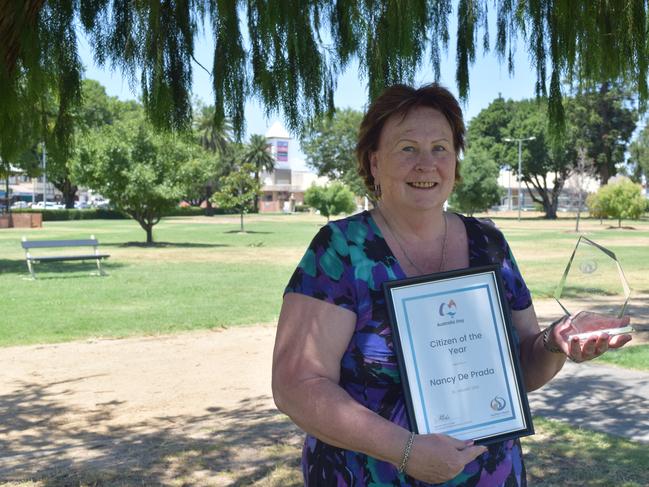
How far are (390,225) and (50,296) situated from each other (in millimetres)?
14193

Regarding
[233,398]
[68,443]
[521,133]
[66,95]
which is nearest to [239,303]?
[233,398]

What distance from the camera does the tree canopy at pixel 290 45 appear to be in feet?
11.1

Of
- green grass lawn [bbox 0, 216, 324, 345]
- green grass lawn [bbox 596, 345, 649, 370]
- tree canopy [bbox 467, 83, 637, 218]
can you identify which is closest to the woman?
green grass lawn [bbox 596, 345, 649, 370]

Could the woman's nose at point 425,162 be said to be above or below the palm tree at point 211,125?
below

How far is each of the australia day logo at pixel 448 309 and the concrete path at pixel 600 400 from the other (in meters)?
4.16

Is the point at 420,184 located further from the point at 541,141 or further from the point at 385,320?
the point at 541,141

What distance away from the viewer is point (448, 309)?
185 centimetres

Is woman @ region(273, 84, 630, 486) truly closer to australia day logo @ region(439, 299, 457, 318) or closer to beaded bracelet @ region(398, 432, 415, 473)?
beaded bracelet @ region(398, 432, 415, 473)

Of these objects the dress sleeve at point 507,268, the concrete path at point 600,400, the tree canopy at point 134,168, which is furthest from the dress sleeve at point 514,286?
Answer: the tree canopy at point 134,168

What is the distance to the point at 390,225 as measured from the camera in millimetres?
2041

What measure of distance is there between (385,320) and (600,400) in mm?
5302

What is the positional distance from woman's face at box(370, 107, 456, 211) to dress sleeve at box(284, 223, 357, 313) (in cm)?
22

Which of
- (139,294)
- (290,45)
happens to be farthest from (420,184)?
(139,294)

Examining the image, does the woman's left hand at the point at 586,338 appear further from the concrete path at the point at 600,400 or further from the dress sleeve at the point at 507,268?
the concrete path at the point at 600,400
